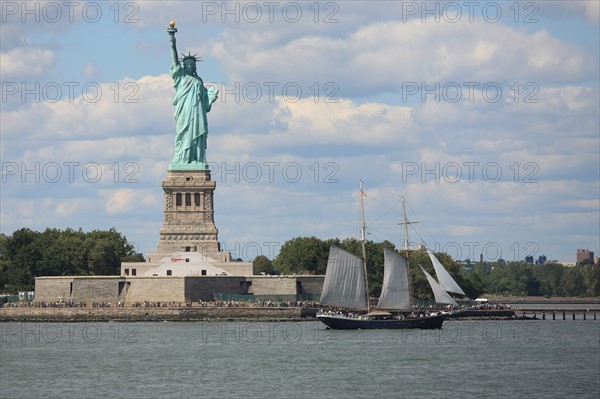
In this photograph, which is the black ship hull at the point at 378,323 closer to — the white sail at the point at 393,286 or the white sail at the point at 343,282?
the white sail at the point at 343,282

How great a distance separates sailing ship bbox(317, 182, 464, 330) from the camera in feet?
359

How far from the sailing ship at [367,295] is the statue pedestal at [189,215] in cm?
1868

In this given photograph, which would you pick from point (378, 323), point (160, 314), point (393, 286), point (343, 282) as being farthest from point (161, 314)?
point (393, 286)

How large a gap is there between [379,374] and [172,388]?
11126 mm

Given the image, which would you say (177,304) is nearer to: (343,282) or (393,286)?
(343,282)

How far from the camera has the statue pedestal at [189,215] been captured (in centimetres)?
12762

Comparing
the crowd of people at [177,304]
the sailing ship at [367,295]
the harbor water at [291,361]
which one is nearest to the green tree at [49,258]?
the crowd of people at [177,304]

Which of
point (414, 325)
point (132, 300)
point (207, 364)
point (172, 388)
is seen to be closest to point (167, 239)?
point (132, 300)

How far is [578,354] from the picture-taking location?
290 ft

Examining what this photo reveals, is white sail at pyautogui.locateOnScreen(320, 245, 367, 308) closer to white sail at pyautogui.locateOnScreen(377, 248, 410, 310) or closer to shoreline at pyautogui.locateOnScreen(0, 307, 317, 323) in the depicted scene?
white sail at pyautogui.locateOnScreen(377, 248, 410, 310)

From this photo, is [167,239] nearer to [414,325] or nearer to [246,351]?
[414,325]

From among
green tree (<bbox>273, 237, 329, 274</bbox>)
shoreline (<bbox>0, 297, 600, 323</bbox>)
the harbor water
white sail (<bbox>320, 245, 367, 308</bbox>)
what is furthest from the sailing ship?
green tree (<bbox>273, 237, 329, 274</bbox>)

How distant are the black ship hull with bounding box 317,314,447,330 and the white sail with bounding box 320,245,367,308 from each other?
1.52 meters

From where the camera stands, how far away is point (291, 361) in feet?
273
